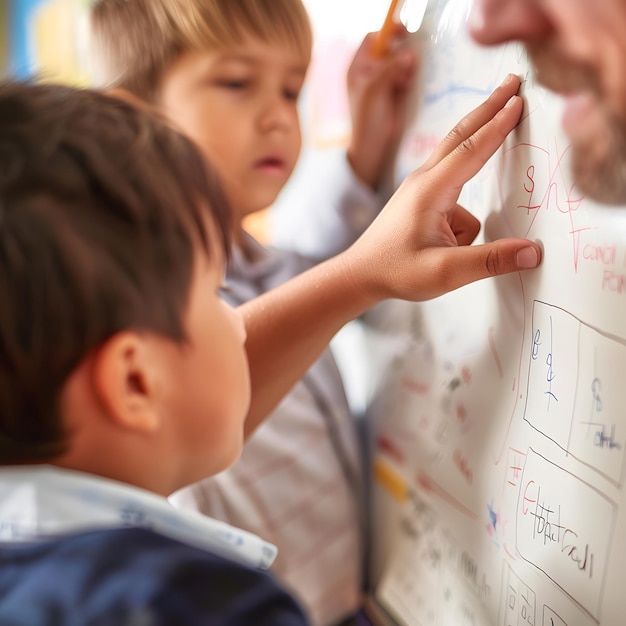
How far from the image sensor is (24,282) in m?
0.36

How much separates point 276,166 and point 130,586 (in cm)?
56

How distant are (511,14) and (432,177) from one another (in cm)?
12

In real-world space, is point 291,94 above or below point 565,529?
above

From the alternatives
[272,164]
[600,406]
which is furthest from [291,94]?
[600,406]

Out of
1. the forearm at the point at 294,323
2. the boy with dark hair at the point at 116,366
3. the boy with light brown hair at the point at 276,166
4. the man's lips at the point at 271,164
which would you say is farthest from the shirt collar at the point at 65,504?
the man's lips at the point at 271,164

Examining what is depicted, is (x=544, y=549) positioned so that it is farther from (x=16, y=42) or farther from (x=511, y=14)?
(x=16, y=42)

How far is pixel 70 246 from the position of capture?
365 millimetres

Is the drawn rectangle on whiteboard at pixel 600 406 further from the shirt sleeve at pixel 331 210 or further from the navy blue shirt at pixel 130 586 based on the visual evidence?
the shirt sleeve at pixel 331 210

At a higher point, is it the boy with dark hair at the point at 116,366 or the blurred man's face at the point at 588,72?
the blurred man's face at the point at 588,72

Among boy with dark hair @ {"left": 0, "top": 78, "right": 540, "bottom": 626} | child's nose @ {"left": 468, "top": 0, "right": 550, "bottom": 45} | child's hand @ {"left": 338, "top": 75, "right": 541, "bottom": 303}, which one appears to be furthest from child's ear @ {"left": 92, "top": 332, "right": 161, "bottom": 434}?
child's nose @ {"left": 468, "top": 0, "right": 550, "bottom": 45}

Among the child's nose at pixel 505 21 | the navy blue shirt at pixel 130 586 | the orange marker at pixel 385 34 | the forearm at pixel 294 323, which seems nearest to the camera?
the navy blue shirt at pixel 130 586

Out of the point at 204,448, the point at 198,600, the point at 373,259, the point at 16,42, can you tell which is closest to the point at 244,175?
the point at 373,259

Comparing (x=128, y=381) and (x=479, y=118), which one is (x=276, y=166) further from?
(x=128, y=381)

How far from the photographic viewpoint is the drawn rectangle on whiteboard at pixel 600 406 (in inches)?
15.8
